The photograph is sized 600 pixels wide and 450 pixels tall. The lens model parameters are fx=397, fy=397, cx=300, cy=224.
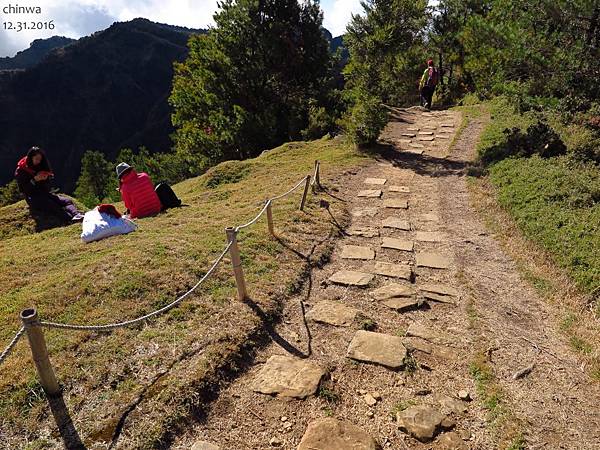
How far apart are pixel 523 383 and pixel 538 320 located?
54.5 inches

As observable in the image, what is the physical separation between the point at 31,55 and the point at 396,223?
738 ft

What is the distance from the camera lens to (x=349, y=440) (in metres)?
3.24

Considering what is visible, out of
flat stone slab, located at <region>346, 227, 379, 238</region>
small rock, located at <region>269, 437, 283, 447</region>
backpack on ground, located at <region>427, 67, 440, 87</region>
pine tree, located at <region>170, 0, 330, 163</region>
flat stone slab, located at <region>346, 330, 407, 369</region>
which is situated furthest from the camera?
pine tree, located at <region>170, 0, 330, 163</region>

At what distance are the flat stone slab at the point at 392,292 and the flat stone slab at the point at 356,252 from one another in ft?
3.17

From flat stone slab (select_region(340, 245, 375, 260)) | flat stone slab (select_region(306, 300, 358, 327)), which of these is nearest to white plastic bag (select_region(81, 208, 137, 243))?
flat stone slab (select_region(340, 245, 375, 260))

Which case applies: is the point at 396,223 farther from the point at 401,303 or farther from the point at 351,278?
the point at 401,303

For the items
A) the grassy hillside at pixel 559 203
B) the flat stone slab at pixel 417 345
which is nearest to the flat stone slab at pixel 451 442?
the flat stone slab at pixel 417 345

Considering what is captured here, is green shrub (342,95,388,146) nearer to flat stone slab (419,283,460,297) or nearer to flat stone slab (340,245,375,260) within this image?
flat stone slab (340,245,375,260)

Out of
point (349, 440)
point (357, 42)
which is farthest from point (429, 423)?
point (357, 42)

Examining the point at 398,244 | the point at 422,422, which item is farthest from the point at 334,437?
the point at 398,244

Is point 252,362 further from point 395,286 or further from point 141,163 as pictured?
point 141,163

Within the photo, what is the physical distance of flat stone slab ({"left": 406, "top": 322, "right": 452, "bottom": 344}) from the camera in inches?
178

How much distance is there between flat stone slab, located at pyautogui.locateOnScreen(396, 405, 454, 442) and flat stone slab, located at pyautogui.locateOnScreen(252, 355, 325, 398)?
0.84 m

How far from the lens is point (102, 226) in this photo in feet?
23.1
